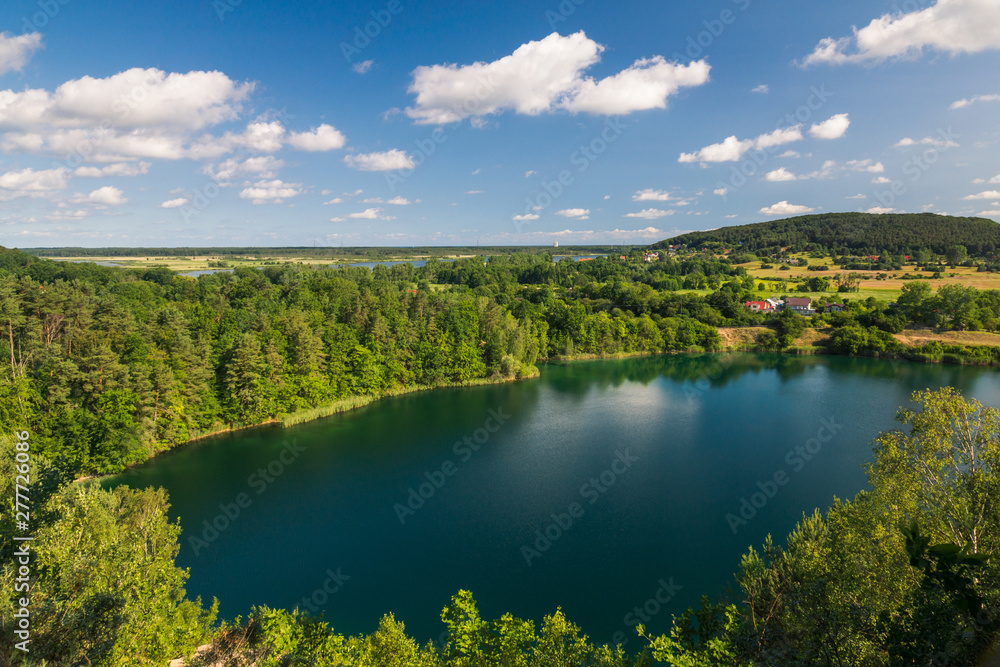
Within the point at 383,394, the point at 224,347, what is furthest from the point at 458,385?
the point at 224,347

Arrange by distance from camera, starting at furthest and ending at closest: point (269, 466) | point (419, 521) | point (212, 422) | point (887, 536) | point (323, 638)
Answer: point (212, 422) → point (269, 466) → point (419, 521) → point (323, 638) → point (887, 536)

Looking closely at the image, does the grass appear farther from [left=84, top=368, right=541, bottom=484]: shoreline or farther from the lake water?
[left=84, top=368, right=541, bottom=484]: shoreline

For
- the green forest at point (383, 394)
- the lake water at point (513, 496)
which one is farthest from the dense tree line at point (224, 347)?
the lake water at point (513, 496)

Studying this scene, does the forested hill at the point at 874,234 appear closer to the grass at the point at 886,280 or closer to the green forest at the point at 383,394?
the grass at the point at 886,280

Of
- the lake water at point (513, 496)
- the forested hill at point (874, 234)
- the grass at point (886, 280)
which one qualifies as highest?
the forested hill at point (874, 234)

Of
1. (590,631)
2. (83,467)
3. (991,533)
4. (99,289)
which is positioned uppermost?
(99,289)

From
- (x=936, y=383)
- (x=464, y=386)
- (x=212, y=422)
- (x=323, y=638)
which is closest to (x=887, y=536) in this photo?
(x=323, y=638)

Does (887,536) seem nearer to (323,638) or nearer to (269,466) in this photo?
(323,638)
